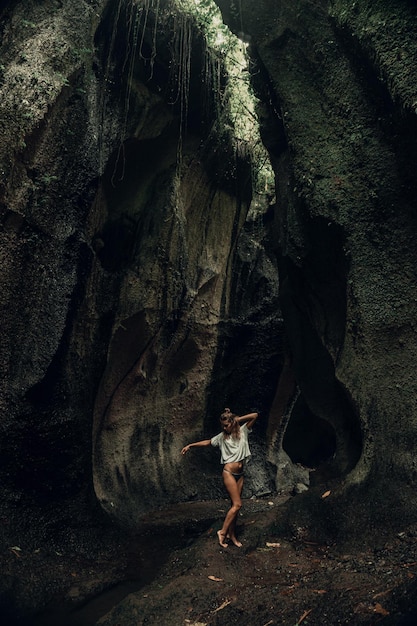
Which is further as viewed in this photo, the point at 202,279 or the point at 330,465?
the point at 202,279

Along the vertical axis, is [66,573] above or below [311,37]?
below

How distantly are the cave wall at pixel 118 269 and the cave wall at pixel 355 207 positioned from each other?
93.8 inches

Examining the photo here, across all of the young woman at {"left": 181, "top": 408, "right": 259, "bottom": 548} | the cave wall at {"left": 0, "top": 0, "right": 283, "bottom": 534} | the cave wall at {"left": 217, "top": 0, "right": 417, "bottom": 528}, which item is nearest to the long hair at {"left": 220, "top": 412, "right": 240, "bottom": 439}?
the young woman at {"left": 181, "top": 408, "right": 259, "bottom": 548}

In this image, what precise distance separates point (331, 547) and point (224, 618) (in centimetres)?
180

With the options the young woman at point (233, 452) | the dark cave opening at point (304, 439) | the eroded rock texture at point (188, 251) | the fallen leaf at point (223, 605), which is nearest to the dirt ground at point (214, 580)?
the fallen leaf at point (223, 605)

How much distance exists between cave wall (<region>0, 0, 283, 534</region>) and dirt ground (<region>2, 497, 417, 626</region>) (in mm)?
826

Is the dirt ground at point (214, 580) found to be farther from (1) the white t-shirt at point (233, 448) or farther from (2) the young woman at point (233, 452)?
(1) the white t-shirt at point (233, 448)

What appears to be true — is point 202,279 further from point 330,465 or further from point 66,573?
point 66,573

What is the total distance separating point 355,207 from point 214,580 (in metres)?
5.11

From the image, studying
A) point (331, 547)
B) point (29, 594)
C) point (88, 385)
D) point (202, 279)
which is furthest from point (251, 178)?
point (29, 594)

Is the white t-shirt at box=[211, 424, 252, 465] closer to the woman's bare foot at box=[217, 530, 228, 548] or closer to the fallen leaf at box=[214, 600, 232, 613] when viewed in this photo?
the woman's bare foot at box=[217, 530, 228, 548]

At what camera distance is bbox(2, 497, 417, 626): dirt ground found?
4480 millimetres

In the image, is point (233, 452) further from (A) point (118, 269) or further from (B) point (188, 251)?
(B) point (188, 251)

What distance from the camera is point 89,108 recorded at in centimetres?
834
